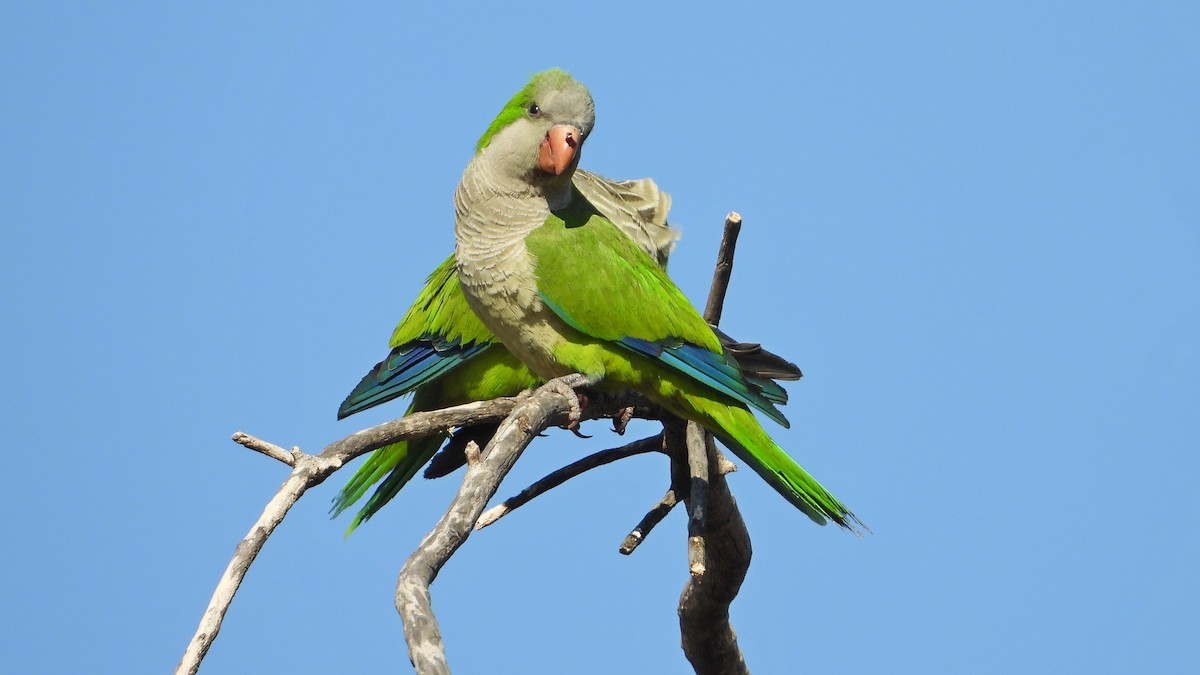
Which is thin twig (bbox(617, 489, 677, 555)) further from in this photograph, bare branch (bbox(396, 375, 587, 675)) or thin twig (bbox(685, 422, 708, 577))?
bare branch (bbox(396, 375, 587, 675))

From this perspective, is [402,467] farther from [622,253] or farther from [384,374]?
[622,253]

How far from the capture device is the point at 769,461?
4.51 m

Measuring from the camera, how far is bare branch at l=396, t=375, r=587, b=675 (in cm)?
237

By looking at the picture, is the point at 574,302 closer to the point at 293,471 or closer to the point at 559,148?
the point at 559,148

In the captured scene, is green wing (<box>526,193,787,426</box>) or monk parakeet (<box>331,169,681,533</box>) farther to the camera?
monk parakeet (<box>331,169,681,533</box>)

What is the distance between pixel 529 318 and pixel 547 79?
0.93m

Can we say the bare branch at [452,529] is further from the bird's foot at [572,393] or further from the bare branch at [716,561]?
the bare branch at [716,561]

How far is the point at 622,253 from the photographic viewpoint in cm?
486

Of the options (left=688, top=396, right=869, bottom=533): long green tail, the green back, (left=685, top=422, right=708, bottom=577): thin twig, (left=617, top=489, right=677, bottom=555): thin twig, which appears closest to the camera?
(left=685, top=422, right=708, bottom=577): thin twig

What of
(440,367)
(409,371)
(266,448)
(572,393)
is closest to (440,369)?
(440,367)

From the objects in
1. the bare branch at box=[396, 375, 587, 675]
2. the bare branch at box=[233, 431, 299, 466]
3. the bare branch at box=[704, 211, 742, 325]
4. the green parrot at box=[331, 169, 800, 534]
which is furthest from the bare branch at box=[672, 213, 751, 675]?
the bare branch at box=[233, 431, 299, 466]

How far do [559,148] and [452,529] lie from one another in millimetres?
2101

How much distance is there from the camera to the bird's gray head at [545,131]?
4.59 metres

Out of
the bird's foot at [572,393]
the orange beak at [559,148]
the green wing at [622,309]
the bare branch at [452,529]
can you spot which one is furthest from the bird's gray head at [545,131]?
the bare branch at [452,529]
